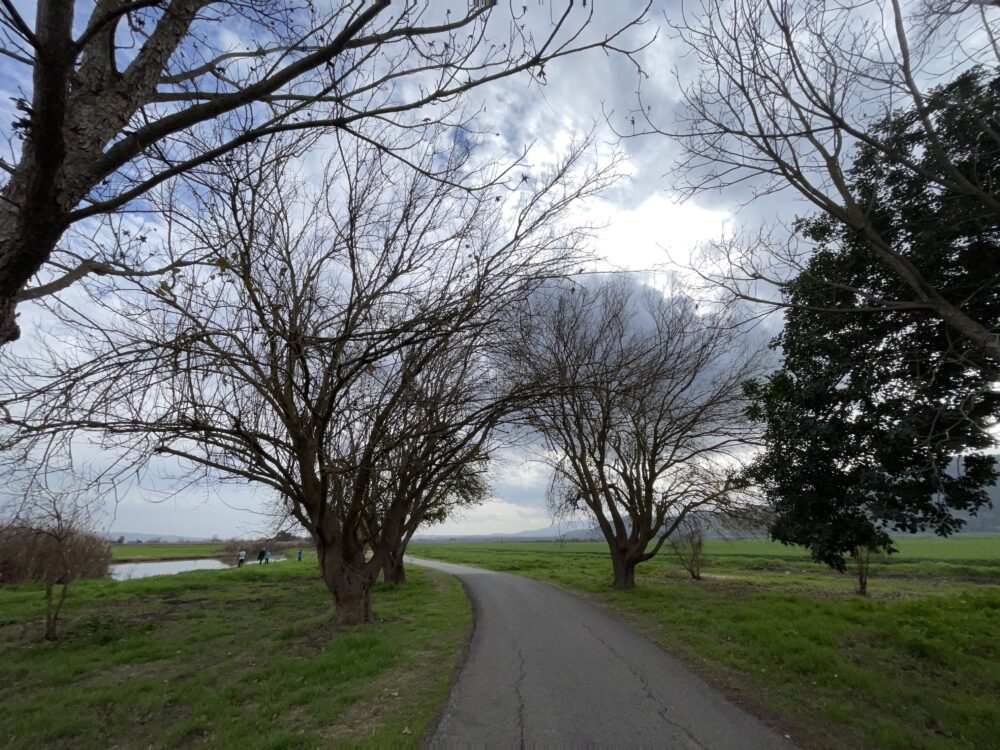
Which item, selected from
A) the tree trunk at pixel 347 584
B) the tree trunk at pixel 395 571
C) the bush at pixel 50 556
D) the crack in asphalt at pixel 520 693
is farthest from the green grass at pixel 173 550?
the crack in asphalt at pixel 520 693

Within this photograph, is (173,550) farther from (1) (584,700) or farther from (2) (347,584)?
(1) (584,700)

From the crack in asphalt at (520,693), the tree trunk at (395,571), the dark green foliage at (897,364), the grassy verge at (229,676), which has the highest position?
the dark green foliage at (897,364)

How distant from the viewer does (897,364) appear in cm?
821

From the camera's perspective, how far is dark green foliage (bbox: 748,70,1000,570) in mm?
6961

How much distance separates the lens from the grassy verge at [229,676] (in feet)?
18.8

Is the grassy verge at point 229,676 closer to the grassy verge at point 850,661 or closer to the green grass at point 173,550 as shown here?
the grassy verge at point 850,661

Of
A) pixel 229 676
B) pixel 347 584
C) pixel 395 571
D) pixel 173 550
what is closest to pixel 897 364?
pixel 347 584

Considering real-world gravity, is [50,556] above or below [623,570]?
above

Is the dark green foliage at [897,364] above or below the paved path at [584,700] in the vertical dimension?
above

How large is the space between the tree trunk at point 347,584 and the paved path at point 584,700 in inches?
116

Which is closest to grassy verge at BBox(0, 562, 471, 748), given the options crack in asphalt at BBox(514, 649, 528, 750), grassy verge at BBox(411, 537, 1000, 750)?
crack in asphalt at BBox(514, 649, 528, 750)

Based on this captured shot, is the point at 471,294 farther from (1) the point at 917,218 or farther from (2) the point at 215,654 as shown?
(2) the point at 215,654

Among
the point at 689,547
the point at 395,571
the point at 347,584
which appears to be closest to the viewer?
the point at 347,584

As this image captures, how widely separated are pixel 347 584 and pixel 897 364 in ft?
35.8
